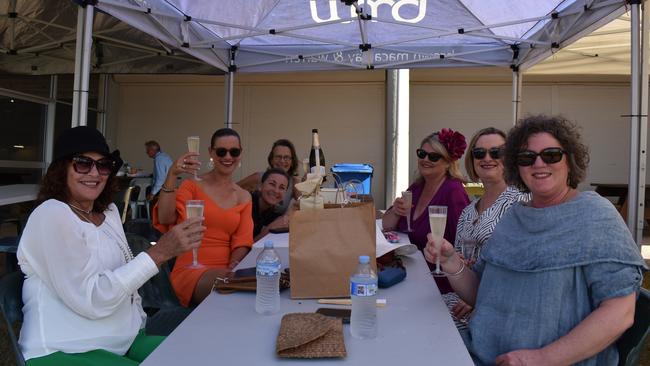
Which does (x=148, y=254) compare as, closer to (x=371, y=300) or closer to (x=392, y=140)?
(x=371, y=300)

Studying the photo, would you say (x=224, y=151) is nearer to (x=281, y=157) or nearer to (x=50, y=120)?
(x=281, y=157)

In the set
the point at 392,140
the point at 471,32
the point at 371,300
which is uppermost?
the point at 471,32

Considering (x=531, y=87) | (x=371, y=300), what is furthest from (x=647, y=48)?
(x=531, y=87)

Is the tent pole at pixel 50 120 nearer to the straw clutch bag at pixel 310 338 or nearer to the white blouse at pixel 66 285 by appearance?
the white blouse at pixel 66 285

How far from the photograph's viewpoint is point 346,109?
31.7 feet

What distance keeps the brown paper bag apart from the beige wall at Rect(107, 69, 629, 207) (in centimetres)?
784

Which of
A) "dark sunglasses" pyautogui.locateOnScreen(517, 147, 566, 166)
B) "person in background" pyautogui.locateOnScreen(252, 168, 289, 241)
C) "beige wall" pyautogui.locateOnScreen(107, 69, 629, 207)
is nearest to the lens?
"dark sunglasses" pyautogui.locateOnScreen(517, 147, 566, 166)

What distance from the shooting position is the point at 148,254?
5.53ft

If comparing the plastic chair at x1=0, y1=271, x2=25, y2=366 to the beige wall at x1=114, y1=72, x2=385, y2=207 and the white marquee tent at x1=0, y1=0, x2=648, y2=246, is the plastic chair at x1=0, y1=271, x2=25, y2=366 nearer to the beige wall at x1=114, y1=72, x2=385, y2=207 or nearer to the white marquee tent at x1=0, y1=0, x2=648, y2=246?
the white marquee tent at x1=0, y1=0, x2=648, y2=246

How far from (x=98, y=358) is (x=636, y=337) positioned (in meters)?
1.78

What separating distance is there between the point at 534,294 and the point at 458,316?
2.15ft

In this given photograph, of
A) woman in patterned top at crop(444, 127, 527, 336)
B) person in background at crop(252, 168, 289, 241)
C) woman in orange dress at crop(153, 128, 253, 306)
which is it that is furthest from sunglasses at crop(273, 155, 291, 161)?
woman in patterned top at crop(444, 127, 527, 336)

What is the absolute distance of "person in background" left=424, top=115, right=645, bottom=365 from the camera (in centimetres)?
138

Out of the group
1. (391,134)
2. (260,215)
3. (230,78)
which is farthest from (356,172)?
(260,215)
